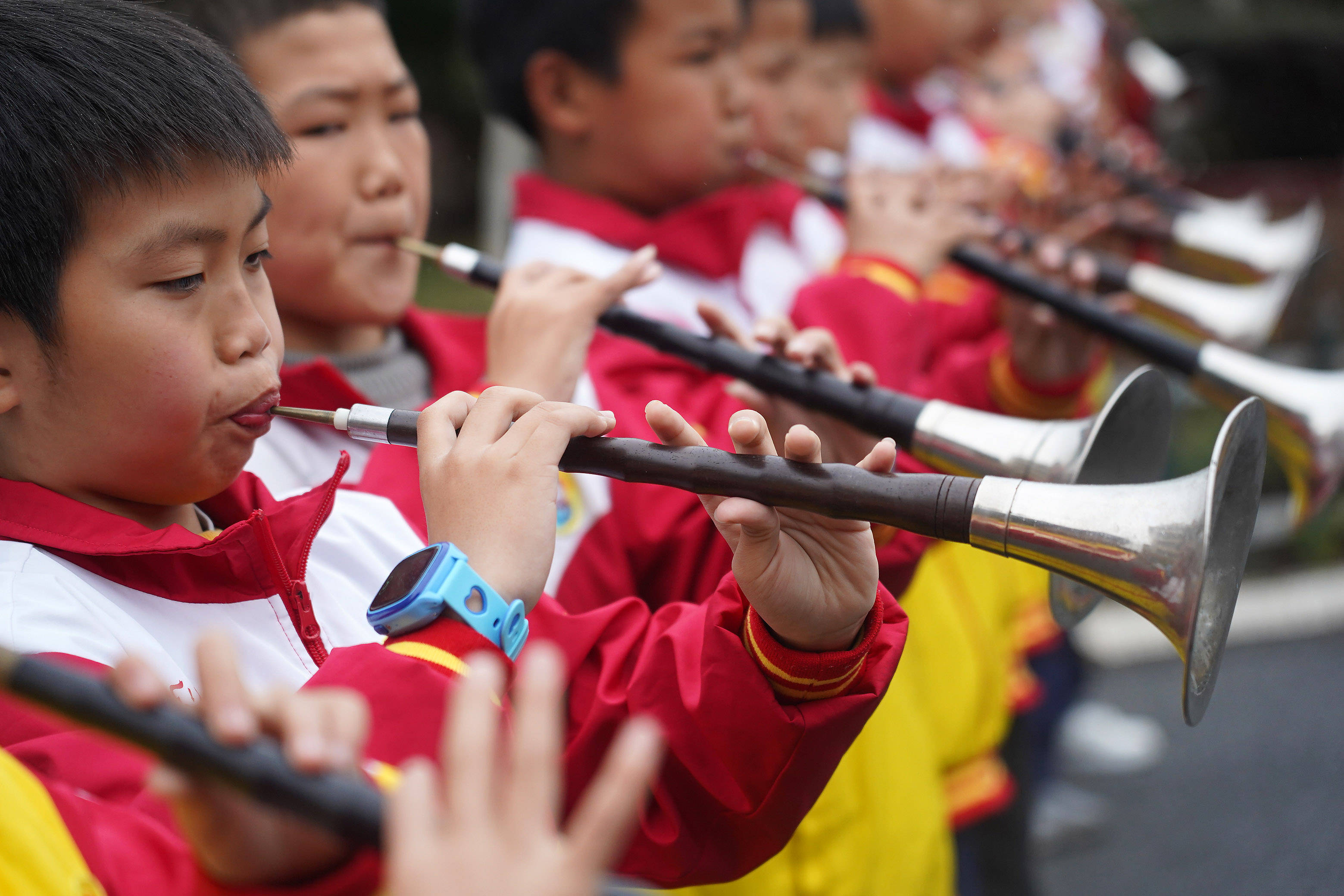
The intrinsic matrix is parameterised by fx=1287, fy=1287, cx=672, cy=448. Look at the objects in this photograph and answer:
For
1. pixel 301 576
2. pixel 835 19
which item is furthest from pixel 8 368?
pixel 835 19

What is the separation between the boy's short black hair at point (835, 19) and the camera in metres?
3.06

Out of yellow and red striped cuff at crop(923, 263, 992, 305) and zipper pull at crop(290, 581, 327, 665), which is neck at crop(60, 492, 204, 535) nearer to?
zipper pull at crop(290, 581, 327, 665)

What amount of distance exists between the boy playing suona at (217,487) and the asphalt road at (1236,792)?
232cm

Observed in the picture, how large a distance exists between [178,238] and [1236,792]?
3314 mm

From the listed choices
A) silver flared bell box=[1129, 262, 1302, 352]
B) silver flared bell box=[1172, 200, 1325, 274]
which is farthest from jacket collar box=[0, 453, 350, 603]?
silver flared bell box=[1172, 200, 1325, 274]

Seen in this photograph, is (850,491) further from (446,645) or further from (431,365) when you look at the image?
(431,365)

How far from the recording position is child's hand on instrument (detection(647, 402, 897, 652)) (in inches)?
39.8

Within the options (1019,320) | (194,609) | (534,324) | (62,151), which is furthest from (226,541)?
(1019,320)

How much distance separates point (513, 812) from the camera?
635mm

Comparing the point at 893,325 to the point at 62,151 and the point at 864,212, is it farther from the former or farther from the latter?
the point at 62,151

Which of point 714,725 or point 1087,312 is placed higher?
point 1087,312

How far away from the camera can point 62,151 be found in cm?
100

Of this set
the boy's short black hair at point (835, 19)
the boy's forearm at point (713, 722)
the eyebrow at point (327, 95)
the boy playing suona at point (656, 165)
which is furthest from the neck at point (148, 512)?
the boy's short black hair at point (835, 19)

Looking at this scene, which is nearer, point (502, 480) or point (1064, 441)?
point (502, 480)
